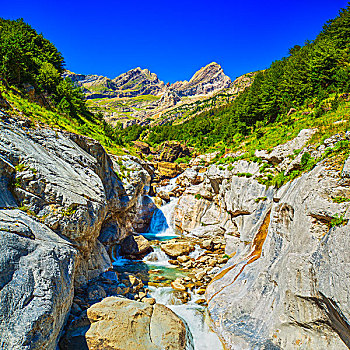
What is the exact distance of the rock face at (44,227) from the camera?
7922mm

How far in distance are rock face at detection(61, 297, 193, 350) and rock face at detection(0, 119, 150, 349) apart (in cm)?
118

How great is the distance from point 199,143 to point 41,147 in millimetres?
62651

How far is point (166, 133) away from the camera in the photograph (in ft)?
313

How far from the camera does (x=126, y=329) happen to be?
10.8 meters

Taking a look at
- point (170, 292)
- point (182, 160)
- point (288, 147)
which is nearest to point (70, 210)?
point (170, 292)

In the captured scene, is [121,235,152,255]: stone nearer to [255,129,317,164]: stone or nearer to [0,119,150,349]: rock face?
[0,119,150,349]: rock face

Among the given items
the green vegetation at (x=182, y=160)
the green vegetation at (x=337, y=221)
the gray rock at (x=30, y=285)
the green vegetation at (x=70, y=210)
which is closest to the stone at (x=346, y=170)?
the green vegetation at (x=337, y=221)

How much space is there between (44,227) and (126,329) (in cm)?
708

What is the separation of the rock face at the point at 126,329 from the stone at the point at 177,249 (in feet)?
43.2

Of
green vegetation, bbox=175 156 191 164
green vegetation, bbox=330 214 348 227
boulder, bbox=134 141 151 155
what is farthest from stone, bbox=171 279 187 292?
boulder, bbox=134 141 151 155

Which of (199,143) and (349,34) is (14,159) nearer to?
(349,34)

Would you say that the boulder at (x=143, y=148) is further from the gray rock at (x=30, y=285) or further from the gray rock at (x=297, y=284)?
the gray rock at (x=30, y=285)

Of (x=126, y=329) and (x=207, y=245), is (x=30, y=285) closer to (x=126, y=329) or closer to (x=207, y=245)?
(x=126, y=329)

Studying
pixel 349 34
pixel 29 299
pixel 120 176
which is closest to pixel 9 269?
pixel 29 299
